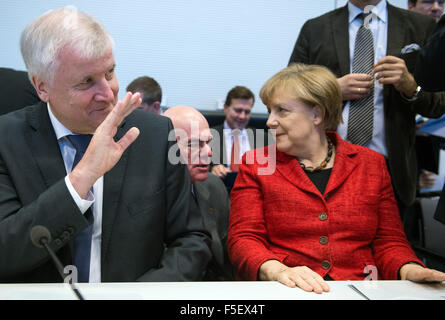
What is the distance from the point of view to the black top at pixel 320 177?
1.31m

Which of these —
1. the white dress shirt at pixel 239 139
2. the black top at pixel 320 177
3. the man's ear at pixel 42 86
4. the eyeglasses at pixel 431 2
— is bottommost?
the white dress shirt at pixel 239 139

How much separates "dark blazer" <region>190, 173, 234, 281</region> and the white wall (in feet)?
6.08

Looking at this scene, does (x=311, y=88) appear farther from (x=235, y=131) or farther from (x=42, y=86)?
(x=235, y=131)

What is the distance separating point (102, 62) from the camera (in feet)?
3.36

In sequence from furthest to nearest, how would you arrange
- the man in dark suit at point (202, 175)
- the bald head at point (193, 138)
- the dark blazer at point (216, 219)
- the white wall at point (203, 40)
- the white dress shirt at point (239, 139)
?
1. the white wall at point (203, 40)
2. the white dress shirt at point (239, 139)
3. the bald head at point (193, 138)
4. the man in dark suit at point (202, 175)
5. the dark blazer at point (216, 219)

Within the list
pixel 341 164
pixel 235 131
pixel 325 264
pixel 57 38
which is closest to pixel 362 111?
pixel 341 164

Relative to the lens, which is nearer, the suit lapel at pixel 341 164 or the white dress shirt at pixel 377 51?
the suit lapel at pixel 341 164

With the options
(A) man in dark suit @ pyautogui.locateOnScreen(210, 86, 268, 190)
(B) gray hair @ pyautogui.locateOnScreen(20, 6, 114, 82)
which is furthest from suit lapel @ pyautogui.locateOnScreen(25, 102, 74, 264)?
(A) man in dark suit @ pyautogui.locateOnScreen(210, 86, 268, 190)

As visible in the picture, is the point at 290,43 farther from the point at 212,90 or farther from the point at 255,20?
the point at 212,90

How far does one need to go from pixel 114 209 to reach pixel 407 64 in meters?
1.23

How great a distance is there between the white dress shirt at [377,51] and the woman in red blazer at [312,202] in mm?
306

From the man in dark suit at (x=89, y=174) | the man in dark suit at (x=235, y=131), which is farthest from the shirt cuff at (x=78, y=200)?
the man in dark suit at (x=235, y=131)

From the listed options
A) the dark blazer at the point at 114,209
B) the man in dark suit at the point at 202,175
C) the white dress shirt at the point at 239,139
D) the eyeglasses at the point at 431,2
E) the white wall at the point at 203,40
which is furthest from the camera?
the white wall at the point at 203,40

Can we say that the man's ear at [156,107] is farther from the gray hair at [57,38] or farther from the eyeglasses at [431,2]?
the eyeglasses at [431,2]
